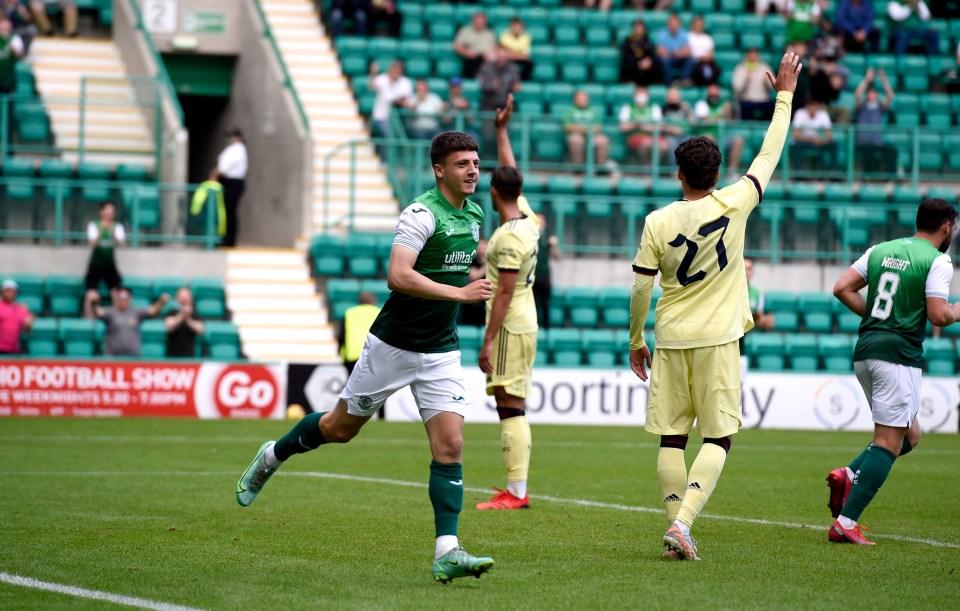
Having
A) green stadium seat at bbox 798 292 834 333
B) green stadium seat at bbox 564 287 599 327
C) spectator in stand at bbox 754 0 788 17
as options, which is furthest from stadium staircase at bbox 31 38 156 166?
spectator in stand at bbox 754 0 788 17

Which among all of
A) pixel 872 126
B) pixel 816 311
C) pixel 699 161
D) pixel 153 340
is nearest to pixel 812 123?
pixel 872 126

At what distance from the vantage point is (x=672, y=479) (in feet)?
25.4

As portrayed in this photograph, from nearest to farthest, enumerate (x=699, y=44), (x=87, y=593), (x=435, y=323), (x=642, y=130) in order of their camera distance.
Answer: (x=87, y=593) < (x=435, y=323) < (x=642, y=130) < (x=699, y=44)

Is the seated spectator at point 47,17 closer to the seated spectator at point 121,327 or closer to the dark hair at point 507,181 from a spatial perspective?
the seated spectator at point 121,327

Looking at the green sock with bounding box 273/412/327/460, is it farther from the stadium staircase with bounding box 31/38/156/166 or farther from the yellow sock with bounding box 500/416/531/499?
the stadium staircase with bounding box 31/38/156/166

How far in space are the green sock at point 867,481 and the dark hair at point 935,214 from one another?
1.39 metres

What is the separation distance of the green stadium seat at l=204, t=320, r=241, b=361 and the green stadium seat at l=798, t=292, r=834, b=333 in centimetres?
902

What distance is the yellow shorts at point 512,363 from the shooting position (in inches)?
409

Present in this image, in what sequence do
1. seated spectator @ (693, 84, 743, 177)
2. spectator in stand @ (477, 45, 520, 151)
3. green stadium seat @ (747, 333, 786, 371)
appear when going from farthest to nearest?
spectator in stand @ (477, 45, 520, 151) → seated spectator @ (693, 84, 743, 177) → green stadium seat @ (747, 333, 786, 371)

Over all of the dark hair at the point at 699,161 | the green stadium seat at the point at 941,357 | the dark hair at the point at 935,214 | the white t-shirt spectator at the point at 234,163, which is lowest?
the green stadium seat at the point at 941,357

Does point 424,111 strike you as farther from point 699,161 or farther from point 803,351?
point 699,161

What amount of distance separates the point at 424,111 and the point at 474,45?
2.94m

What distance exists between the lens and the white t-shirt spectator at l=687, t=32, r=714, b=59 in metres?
26.2

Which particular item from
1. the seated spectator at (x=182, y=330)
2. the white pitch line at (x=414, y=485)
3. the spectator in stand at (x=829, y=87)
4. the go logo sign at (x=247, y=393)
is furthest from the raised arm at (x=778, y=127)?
the spectator in stand at (x=829, y=87)
